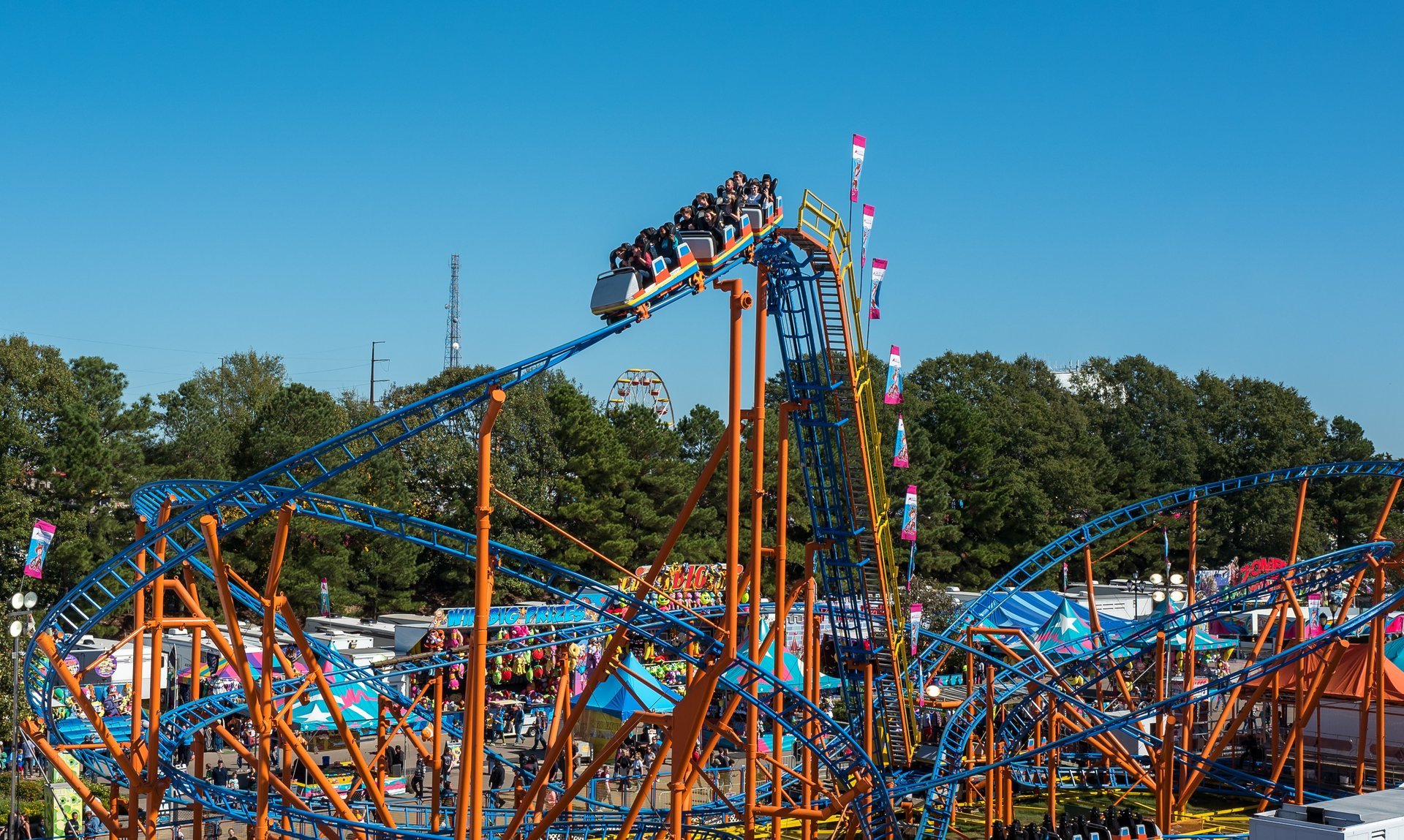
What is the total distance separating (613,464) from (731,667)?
1405 inches

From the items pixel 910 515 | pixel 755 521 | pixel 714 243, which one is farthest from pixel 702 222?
pixel 910 515

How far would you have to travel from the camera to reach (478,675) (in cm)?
1598

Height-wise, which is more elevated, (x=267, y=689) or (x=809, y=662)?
(x=809, y=662)

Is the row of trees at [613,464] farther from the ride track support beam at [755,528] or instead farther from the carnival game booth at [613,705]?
the ride track support beam at [755,528]

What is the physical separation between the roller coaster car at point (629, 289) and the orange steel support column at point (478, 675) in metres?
2.13

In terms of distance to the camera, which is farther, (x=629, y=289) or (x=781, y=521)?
(x=781, y=521)

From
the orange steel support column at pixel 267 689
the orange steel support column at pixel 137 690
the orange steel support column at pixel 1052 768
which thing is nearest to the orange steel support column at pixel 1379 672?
the orange steel support column at pixel 1052 768

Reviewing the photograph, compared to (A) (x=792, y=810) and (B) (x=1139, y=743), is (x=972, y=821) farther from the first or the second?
(A) (x=792, y=810)

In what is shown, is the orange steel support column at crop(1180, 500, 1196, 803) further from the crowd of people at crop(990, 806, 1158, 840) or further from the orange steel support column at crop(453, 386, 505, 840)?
the orange steel support column at crop(453, 386, 505, 840)

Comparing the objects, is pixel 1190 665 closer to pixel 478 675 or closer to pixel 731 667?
pixel 731 667

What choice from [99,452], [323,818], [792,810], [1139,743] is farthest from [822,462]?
[99,452]

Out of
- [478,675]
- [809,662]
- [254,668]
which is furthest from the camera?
[254,668]

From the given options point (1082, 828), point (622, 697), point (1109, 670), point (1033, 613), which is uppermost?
point (1033, 613)

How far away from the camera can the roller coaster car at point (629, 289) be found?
1772cm
